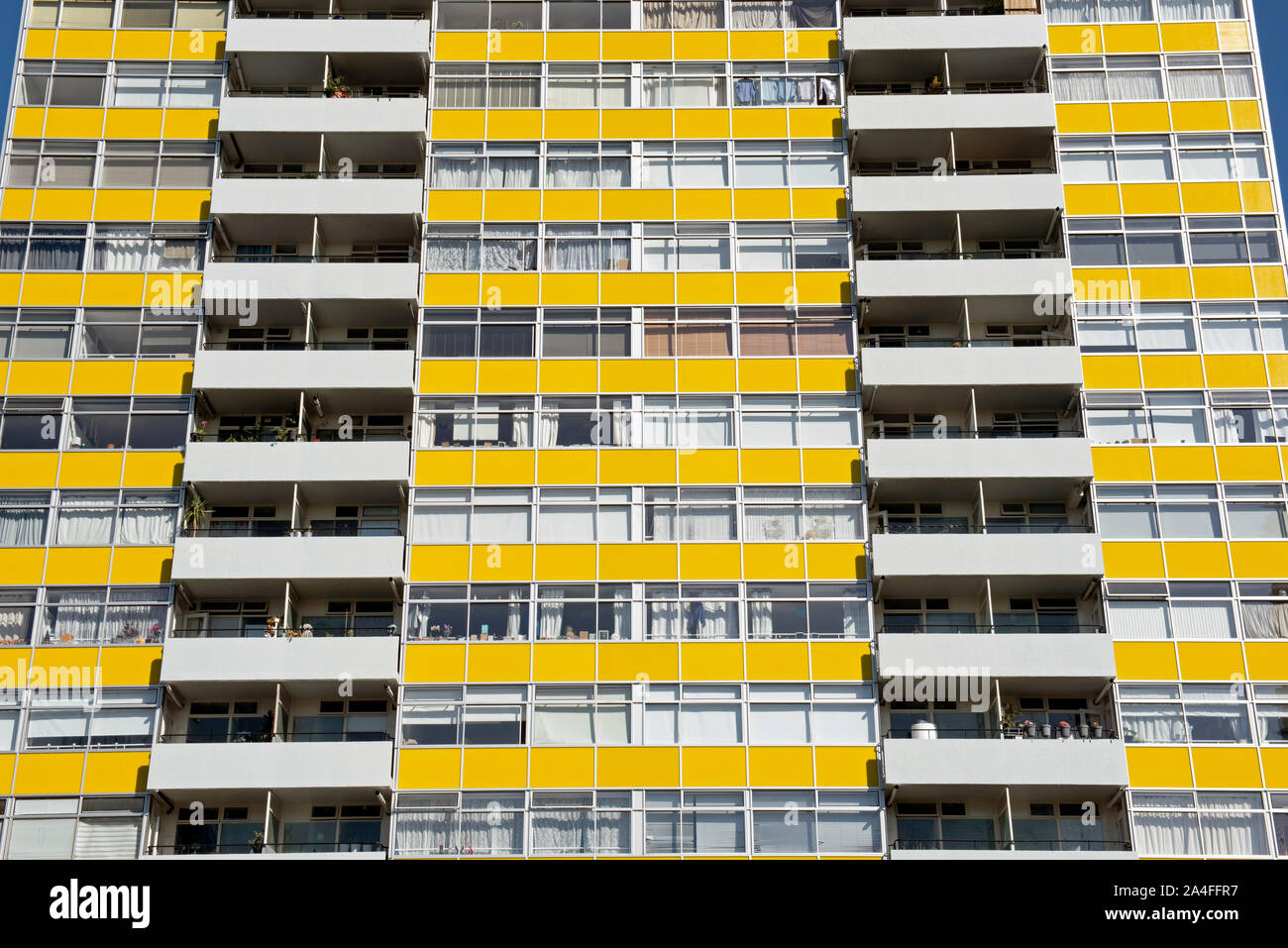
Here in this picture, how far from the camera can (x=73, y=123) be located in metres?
50.4

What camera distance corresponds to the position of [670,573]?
1759 inches

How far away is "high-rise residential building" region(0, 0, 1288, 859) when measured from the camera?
42.5m

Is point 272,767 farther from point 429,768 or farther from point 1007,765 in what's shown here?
point 1007,765

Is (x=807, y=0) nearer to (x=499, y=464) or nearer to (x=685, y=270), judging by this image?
(x=685, y=270)

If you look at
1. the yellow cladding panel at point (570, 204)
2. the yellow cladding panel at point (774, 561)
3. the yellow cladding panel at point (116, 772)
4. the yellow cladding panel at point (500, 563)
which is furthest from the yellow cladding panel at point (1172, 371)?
the yellow cladding panel at point (116, 772)

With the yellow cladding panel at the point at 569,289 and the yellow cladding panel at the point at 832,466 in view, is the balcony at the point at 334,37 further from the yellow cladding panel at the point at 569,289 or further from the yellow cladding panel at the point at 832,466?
the yellow cladding panel at the point at 832,466

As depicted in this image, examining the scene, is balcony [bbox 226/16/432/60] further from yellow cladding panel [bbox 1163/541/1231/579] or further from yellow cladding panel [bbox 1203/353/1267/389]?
yellow cladding panel [bbox 1163/541/1231/579]

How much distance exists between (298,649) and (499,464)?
24.7ft

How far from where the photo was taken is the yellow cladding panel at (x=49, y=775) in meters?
42.6

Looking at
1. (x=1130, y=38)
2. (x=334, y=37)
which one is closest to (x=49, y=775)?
(x=334, y=37)

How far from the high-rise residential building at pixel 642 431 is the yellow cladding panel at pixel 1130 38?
6.9 inches

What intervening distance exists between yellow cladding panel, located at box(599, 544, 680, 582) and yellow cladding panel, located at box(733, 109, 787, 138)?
13561 millimetres

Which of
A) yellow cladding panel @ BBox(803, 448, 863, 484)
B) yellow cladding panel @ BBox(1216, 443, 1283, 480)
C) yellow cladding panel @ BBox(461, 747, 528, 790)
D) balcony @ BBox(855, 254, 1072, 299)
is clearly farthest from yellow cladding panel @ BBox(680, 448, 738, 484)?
yellow cladding panel @ BBox(1216, 443, 1283, 480)

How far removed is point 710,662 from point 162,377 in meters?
17.6
